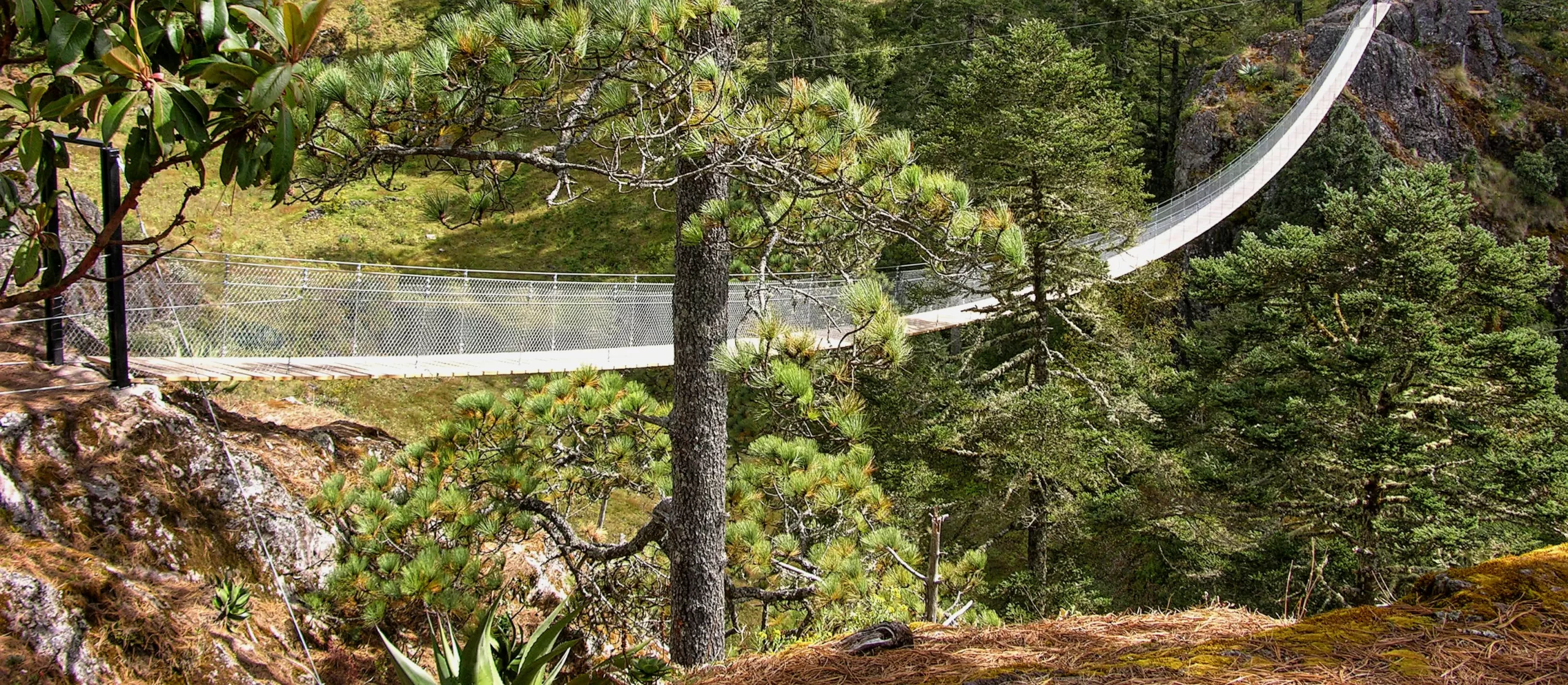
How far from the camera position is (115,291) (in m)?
2.98

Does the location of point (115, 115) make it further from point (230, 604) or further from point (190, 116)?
point (230, 604)

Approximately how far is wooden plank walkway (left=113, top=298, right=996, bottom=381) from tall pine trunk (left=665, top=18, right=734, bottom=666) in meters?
0.43

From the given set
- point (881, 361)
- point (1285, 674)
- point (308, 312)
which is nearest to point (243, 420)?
point (308, 312)

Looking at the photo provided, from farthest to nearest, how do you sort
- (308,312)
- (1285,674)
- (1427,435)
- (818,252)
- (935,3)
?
(935,3)
(1427,435)
(308,312)
(818,252)
(1285,674)

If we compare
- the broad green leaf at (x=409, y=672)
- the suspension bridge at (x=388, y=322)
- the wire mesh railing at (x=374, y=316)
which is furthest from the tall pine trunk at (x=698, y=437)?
the broad green leaf at (x=409, y=672)

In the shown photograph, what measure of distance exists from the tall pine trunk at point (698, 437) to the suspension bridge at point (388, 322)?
214 mm

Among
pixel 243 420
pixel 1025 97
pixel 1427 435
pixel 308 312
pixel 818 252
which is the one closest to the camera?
pixel 818 252

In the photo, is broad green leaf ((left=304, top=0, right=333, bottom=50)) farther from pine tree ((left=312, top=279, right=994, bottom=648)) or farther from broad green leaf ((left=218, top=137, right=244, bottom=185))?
pine tree ((left=312, top=279, right=994, bottom=648))

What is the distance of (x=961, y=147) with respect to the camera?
883 centimetres

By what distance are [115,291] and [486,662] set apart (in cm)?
221

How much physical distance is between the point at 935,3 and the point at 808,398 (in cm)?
1739

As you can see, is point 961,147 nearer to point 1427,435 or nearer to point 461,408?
point 1427,435

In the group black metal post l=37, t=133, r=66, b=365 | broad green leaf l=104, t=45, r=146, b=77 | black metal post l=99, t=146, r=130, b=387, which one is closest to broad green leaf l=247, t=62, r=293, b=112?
broad green leaf l=104, t=45, r=146, b=77

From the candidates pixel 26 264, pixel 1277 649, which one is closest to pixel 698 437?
pixel 1277 649
